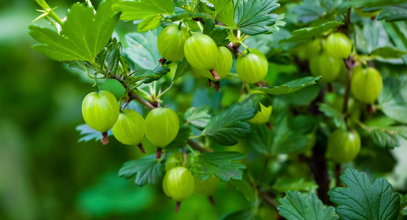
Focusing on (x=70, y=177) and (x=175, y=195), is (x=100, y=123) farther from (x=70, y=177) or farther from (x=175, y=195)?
(x=70, y=177)

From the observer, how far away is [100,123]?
0.51 metres

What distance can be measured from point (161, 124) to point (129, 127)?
5cm

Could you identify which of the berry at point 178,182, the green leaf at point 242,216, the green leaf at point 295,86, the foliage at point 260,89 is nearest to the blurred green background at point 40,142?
the foliage at point 260,89

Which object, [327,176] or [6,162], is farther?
[6,162]

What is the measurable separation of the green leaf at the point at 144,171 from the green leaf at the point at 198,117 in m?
0.08

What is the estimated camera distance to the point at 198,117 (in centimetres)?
69

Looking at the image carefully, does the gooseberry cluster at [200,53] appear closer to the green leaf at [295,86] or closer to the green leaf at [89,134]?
the green leaf at [295,86]

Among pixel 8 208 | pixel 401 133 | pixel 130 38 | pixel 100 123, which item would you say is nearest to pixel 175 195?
pixel 100 123

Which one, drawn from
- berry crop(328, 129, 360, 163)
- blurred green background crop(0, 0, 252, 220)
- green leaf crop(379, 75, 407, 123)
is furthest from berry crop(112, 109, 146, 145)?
blurred green background crop(0, 0, 252, 220)

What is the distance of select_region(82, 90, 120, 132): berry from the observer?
50cm

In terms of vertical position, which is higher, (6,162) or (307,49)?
(307,49)

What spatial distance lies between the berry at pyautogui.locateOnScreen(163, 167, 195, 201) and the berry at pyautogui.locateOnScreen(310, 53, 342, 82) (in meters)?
0.28

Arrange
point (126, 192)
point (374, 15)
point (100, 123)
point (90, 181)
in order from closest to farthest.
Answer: point (100, 123) < point (374, 15) < point (126, 192) < point (90, 181)

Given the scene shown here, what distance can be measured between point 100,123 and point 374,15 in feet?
1.48
